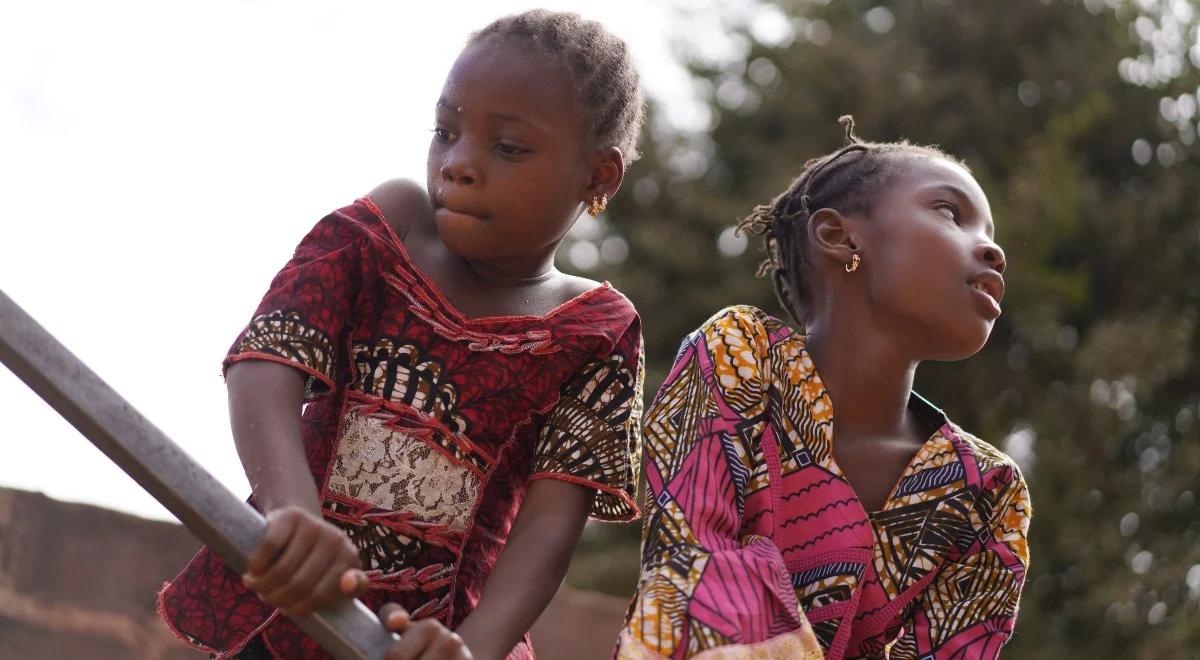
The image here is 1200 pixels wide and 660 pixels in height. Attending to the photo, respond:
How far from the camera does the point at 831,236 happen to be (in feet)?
8.56

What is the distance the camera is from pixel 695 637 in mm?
1969

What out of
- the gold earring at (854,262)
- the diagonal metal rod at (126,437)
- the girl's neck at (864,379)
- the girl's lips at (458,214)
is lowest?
the diagonal metal rod at (126,437)

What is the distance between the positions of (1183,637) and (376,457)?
6.70 metres

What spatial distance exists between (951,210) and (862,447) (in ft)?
1.50

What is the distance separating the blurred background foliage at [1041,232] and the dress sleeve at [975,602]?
5875 millimetres

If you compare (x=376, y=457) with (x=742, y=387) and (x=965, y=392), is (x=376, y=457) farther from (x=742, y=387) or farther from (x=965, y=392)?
(x=965, y=392)

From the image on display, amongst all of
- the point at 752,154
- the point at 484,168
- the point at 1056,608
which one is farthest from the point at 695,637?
the point at 752,154

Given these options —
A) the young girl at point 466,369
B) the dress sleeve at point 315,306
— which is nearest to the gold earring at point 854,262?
the young girl at point 466,369

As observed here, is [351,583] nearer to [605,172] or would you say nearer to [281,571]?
[281,571]

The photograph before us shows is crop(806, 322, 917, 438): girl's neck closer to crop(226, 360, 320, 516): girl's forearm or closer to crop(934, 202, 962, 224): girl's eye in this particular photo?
crop(934, 202, 962, 224): girl's eye

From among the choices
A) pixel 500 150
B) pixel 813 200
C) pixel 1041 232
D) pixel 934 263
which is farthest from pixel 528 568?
pixel 1041 232

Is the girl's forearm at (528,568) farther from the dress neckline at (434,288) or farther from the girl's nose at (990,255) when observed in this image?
the girl's nose at (990,255)

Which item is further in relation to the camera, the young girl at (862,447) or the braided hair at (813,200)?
the braided hair at (813,200)

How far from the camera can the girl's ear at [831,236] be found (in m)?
2.56
